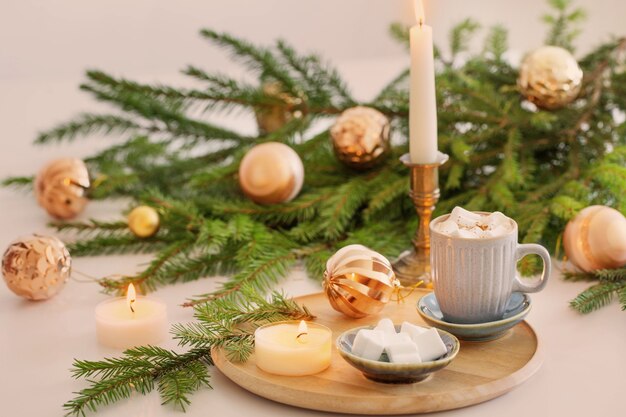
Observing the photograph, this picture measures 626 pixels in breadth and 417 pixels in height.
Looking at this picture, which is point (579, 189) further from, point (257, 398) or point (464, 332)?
point (257, 398)

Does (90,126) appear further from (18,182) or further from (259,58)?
(259,58)

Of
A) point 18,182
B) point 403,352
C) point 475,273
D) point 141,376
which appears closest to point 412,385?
point 403,352

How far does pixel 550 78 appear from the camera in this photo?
1317 millimetres

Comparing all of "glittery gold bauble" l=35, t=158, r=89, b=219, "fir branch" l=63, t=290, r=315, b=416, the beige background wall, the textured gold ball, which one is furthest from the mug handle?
the beige background wall

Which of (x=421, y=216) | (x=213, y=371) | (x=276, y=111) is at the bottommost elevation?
(x=213, y=371)

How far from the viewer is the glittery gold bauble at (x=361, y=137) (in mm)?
1316

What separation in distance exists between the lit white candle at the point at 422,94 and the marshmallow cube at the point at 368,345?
0.98ft

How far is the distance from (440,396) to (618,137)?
72 cm

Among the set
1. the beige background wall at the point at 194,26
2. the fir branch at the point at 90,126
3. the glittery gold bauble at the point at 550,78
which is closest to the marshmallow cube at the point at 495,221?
the glittery gold bauble at the point at 550,78

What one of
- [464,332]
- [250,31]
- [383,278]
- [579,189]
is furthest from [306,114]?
[250,31]

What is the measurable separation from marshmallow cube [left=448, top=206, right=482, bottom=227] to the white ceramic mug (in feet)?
0.09

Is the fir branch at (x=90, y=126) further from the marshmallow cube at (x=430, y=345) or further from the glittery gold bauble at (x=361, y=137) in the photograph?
the marshmallow cube at (x=430, y=345)

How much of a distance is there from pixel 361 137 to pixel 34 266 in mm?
497

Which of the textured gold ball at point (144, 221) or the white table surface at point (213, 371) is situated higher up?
the textured gold ball at point (144, 221)
